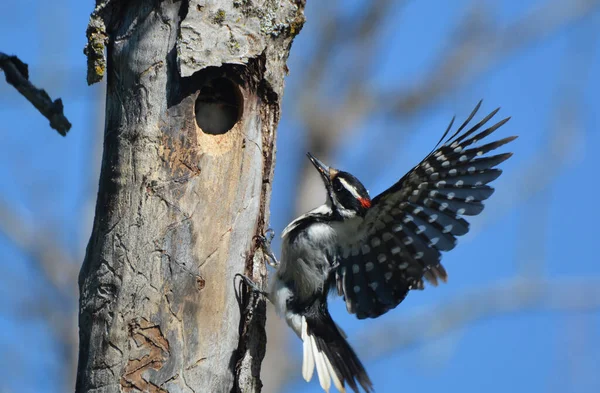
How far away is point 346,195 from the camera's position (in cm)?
425

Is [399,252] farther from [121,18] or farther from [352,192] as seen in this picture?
[121,18]

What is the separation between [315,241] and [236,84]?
1030mm

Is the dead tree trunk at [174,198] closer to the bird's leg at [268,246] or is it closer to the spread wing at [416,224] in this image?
the bird's leg at [268,246]

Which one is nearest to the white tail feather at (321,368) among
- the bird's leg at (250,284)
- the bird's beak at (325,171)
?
the bird's leg at (250,284)

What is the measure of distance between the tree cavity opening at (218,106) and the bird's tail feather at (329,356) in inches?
46.8

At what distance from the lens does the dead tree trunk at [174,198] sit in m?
3.10

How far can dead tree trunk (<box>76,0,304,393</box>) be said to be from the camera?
310 centimetres

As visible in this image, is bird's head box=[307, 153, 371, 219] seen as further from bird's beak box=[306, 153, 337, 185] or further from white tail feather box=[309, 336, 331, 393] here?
white tail feather box=[309, 336, 331, 393]

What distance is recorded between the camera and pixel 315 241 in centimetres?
409

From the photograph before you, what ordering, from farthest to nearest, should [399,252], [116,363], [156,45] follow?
[399,252], [156,45], [116,363]

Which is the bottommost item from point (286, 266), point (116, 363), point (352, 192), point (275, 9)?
point (116, 363)

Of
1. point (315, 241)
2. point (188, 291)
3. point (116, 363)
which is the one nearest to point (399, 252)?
point (315, 241)

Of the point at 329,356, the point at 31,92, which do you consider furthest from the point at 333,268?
the point at 31,92

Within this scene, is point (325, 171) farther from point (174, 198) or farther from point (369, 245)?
point (174, 198)
